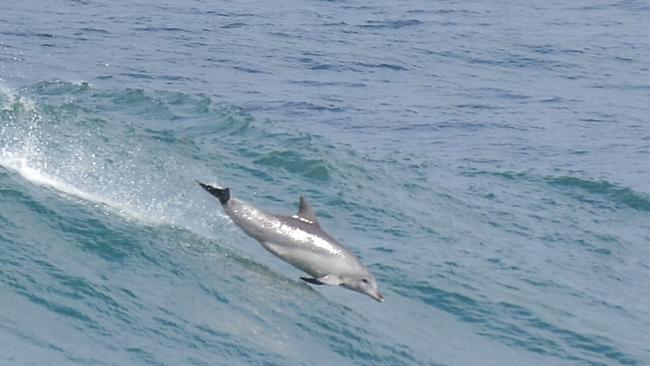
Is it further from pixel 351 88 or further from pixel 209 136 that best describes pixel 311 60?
pixel 209 136

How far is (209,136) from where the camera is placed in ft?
101

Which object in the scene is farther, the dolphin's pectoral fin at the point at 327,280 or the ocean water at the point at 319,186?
the ocean water at the point at 319,186

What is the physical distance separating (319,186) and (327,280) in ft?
25.8

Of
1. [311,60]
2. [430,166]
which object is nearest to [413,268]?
[430,166]

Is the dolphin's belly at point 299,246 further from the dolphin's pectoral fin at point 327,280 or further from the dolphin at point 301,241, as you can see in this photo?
the dolphin's pectoral fin at point 327,280

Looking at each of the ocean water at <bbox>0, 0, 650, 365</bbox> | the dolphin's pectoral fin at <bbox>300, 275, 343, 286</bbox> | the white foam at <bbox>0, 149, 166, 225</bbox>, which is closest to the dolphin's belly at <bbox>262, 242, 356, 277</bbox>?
the dolphin's pectoral fin at <bbox>300, 275, 343, 286</bbox>

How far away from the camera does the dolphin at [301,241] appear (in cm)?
2083

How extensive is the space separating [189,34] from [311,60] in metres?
4.79

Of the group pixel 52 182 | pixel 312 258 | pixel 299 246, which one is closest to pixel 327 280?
pixel 312 258

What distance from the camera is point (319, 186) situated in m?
28.2

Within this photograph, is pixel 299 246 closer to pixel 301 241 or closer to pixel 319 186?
pixel 301 241

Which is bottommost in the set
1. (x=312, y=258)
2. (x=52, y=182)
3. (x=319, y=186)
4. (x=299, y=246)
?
(x=319, y=186)

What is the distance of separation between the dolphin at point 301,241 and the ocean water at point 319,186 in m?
0.80

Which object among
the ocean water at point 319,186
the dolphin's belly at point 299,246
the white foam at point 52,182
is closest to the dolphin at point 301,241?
the dolphin's belly at point 299,246
